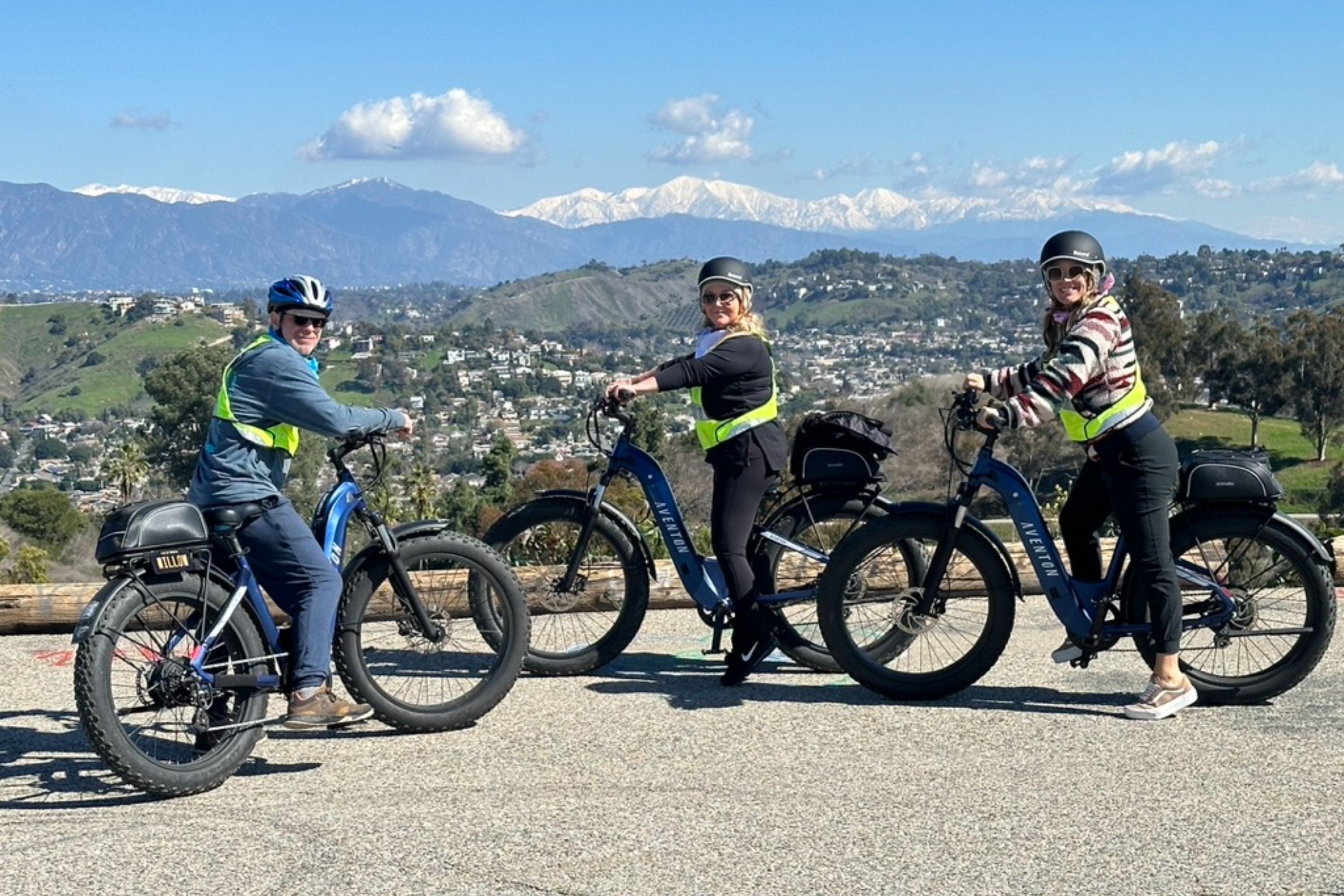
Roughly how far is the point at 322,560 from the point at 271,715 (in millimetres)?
679

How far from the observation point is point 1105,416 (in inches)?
233

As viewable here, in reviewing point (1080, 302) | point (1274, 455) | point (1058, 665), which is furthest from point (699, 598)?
point (1274, 455)

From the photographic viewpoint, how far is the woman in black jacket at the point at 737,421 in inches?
257

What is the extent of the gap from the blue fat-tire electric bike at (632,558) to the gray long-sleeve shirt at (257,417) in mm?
1505

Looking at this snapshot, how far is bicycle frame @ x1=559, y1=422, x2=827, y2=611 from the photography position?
6.84 m

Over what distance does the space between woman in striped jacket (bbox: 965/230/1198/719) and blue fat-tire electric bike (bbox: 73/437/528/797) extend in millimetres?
2436

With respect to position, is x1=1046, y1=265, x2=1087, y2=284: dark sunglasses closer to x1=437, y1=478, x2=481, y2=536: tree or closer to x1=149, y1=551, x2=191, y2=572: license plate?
x1=149, y1=551, x2=191, y2=572: license plate

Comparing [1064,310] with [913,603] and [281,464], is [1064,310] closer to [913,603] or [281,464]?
[913,603]

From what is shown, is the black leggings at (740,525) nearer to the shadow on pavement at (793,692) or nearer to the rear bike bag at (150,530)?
the shadow on pavement at (793,692)

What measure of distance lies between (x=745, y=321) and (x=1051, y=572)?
5.95 ft

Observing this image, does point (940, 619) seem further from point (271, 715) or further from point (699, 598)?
point (271, 715)

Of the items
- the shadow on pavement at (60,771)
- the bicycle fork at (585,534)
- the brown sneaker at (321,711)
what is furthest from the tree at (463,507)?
the brown sneaker at (321,711)

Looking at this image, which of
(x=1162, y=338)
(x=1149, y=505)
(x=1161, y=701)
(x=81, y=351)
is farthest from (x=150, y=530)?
(x=81, y=351)

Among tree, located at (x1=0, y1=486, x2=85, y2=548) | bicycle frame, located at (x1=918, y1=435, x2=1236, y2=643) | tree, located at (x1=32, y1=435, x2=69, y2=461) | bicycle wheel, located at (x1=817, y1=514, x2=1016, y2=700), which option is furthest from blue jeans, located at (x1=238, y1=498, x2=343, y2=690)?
tree, located at (x1=32, y1=435, x2=69, y2=461)
